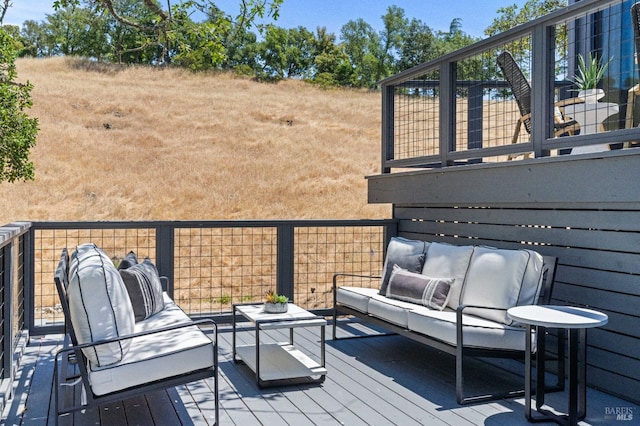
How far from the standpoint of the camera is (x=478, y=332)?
12.2 feet

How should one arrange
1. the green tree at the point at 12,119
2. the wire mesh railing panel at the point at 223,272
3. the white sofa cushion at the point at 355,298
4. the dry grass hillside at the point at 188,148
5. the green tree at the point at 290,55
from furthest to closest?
the green tree at the point at 290,55 < the dry grass hillside at the point at 188,148 < the wire mesh railing panel at the point at 223,272 < the green tree at the point at 12,119 < the white sofa cushion at the point at 355,298

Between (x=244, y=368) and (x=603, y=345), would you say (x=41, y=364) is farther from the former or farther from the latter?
(x=603, y=345)

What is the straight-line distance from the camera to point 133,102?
22812 millimetres

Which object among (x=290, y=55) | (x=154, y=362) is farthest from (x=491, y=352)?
(x=290, y=55)

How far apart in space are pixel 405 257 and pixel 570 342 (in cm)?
202

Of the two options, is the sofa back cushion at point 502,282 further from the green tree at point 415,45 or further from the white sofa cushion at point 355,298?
the green tree at point 415,45

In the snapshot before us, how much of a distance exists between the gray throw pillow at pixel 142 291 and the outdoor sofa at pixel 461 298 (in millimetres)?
1676

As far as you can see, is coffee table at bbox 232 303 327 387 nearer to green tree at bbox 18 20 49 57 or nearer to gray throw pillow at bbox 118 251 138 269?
gray throw pillow at bbox 118 251 138 269

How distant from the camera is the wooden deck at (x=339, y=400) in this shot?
11.3 ft

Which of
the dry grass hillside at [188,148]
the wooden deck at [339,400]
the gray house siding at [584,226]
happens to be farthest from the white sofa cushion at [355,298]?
Result: the dry grass hillside at [188,148]

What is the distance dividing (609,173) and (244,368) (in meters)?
2.94

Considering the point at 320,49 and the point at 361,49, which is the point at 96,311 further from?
the point at 361,49

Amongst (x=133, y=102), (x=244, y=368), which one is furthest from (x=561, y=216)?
(x=133, y=102)

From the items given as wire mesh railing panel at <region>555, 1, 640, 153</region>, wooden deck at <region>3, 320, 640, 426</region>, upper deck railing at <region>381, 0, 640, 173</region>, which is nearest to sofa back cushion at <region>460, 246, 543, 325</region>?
wooden deck at <region>3, 320, 640, 426</region>
